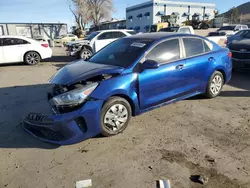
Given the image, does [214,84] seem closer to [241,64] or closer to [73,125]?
[241,64]

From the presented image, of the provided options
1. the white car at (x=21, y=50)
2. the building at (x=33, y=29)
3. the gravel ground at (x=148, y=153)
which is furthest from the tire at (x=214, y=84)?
the building at (x=33, y=29)

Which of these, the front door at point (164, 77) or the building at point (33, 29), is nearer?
the front door at point (164, 77)

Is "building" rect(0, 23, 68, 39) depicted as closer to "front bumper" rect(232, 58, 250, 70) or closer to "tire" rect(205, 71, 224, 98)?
"front bumper" rect(232, 58, 250, 70)

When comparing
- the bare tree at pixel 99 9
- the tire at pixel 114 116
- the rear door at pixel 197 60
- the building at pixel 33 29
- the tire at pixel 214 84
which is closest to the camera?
the tire at pixel 114 116

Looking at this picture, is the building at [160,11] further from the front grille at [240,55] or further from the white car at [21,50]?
the front grille at [240,55]

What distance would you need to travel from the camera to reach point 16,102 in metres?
5.67

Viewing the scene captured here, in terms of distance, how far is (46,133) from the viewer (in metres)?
3.56

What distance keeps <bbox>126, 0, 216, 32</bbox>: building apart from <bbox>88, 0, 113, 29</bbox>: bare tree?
28.7 feet

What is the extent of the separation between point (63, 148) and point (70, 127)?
45cm

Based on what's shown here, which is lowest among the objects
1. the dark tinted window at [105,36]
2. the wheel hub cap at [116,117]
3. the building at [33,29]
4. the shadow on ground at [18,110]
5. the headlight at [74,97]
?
the shadow on ground at [18,110]

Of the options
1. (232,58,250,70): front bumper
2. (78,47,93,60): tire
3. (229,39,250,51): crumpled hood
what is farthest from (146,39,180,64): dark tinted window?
(78,47,93,60): tire

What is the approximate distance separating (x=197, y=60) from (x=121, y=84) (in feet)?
6.75

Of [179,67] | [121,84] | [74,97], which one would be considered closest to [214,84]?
[179,67]

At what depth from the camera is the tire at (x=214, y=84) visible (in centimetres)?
524
